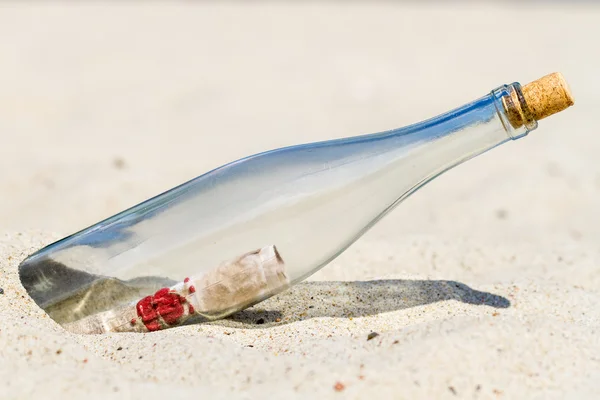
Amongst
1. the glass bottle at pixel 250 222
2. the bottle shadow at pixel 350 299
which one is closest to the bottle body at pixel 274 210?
the glass bottle at pixel 250 222

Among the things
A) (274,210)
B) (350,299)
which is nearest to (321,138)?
(350,299)

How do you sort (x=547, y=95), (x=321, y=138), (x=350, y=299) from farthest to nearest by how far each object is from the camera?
(x=321, y=138)
(x=350, y=299)
(x=547, y=95)

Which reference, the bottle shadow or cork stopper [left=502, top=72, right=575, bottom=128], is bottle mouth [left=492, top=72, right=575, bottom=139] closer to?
cork stopper [left=502, top=72, right=575, bottom=128]

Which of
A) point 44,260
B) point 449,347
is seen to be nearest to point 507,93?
point 449,347

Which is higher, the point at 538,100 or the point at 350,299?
the point at 538,100

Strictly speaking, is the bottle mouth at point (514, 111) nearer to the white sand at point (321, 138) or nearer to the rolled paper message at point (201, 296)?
the white sand at point (321, 138)

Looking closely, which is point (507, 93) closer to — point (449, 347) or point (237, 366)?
point (449, 347)

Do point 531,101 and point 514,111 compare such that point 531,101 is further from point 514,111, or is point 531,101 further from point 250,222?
point 250,222
